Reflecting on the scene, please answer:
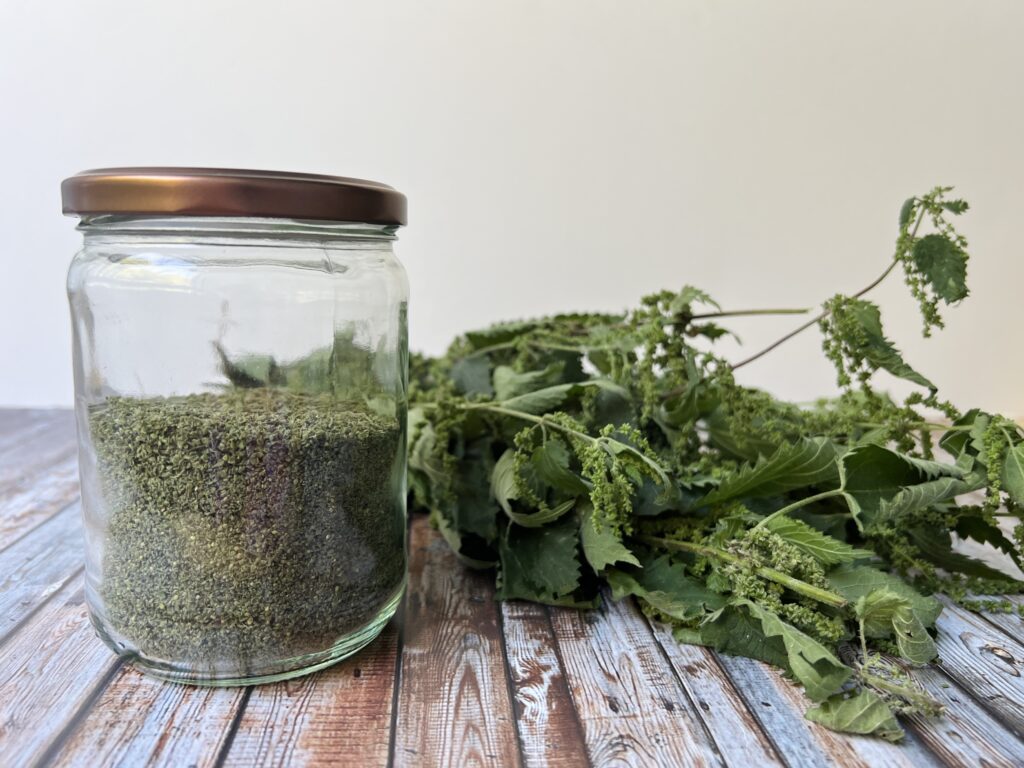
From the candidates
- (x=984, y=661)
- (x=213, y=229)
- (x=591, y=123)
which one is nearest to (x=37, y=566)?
(x=213, y=229)

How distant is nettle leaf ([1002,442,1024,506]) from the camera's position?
70 cm

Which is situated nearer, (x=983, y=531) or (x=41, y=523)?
(x=983, y=531)

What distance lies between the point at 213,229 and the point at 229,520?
22 cm

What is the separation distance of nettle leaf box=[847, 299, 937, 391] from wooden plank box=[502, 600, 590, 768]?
1.33ft

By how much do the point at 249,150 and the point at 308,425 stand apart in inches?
54.1

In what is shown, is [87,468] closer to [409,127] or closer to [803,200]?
[409,127]

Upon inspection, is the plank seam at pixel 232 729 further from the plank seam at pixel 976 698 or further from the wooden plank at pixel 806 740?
the plank seam at pixel 976 698

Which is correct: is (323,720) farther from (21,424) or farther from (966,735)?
(21,424)

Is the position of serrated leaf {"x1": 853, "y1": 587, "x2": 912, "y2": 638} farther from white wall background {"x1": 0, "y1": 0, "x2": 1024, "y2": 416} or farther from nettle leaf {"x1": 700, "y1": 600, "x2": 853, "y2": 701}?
white wall background {"x1": 0, "y1": 0, "x2": 1024, "y2": 416}

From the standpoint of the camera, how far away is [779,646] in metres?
0.68

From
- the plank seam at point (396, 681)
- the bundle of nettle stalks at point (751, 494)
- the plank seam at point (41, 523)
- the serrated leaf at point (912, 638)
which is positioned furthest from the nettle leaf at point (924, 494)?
the plank seam at point (41, 523)

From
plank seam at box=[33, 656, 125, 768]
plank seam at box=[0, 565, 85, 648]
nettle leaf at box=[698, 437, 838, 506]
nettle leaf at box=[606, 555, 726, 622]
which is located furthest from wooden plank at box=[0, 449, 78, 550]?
nettle leaf at box=[698, 437, 838, 506]

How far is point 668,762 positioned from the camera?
56 centimetres

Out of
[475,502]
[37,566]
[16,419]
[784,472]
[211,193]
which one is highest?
[211,193]
